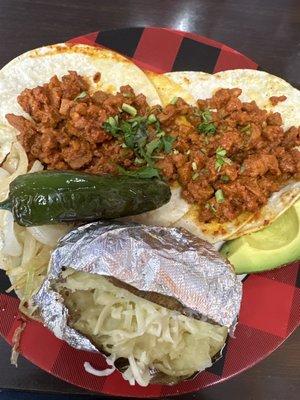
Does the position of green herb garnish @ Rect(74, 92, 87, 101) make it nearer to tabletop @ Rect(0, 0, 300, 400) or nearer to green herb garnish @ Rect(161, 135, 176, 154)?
green herb garnish @ Rect(161, 135, 176, 154)

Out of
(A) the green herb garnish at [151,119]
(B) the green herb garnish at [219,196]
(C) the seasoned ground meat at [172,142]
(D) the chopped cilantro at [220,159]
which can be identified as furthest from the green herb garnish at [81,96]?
(B) the green herb garnish at [219,196]

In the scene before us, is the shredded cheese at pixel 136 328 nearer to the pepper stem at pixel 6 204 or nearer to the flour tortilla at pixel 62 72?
the pepper stem at pixel 6 204

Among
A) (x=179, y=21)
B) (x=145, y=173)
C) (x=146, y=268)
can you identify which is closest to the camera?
(x=146, y=268)

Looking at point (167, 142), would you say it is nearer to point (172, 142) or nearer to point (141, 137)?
point (172, 142)

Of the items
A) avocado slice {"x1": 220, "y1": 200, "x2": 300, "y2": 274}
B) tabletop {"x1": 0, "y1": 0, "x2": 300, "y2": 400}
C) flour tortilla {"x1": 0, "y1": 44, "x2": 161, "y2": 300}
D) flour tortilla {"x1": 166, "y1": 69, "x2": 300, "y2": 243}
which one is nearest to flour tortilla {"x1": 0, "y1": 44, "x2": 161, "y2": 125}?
flour tortilla {"x1": 0, "y1": 44, "x2": 161, "y2": 300}

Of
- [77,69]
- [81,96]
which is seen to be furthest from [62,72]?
[81,96]

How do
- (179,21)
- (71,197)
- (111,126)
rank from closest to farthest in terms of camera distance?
(71,197) < (111,126) < (179,21)
